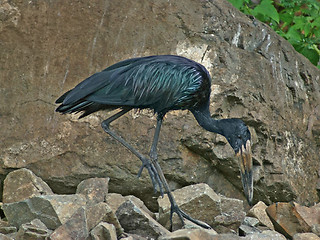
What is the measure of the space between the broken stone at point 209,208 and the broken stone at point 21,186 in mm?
1086

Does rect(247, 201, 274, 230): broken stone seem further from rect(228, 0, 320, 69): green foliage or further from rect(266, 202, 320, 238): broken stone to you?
rect(228, 0, 320, 69): green foliage

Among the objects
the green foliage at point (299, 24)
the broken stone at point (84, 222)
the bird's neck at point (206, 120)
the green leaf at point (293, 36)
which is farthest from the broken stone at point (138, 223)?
the green leaf at point (293, 36)

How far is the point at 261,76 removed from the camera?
6445 mm

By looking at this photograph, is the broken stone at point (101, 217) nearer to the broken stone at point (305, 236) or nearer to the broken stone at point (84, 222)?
the broken stone at point (84, 222)

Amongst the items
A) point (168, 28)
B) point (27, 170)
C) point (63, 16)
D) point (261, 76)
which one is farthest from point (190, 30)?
point (27, 170)

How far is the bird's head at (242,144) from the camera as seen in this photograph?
5.23m

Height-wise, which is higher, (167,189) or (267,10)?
(267,10)

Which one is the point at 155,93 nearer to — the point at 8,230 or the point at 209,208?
the point at 209,208

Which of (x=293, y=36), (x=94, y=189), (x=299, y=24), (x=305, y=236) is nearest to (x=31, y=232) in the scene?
(x=94, y=189)

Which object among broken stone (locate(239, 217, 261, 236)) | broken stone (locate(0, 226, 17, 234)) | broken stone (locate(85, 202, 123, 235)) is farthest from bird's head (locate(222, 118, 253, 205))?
broken stone (locate(0, 226, 17, 234))

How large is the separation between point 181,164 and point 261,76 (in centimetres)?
125

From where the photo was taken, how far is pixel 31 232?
4469mm

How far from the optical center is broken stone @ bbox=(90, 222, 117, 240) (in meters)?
4.41

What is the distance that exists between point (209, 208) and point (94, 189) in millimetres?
1002
